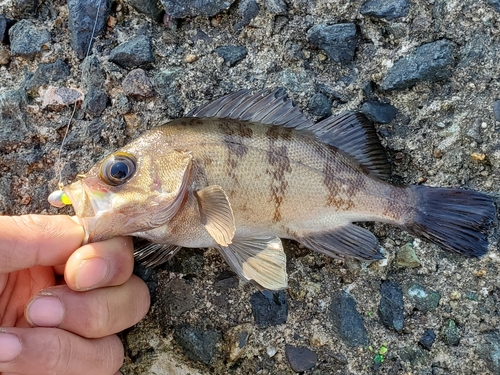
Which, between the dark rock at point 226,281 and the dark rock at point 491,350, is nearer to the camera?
the dark rock at point 491,350

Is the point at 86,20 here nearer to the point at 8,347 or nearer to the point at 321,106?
the point at 321,106

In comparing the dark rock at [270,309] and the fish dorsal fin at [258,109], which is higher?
the fish dorsal fin at [258,109]

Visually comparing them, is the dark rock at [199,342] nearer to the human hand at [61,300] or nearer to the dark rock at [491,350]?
the human hand at [61,300]

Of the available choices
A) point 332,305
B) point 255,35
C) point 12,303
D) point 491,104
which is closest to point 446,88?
point 491,104

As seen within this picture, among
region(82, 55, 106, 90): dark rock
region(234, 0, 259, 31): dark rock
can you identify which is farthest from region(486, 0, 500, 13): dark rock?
region(82, 55, 106, 90): dark rock

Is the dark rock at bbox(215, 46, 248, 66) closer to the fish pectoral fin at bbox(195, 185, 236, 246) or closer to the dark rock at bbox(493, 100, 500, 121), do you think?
the fish pectoral fin at bbox(195, 185, 236, 246)

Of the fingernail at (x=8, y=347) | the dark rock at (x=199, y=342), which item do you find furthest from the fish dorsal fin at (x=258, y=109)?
the fingernail at (x=8, y=347)
